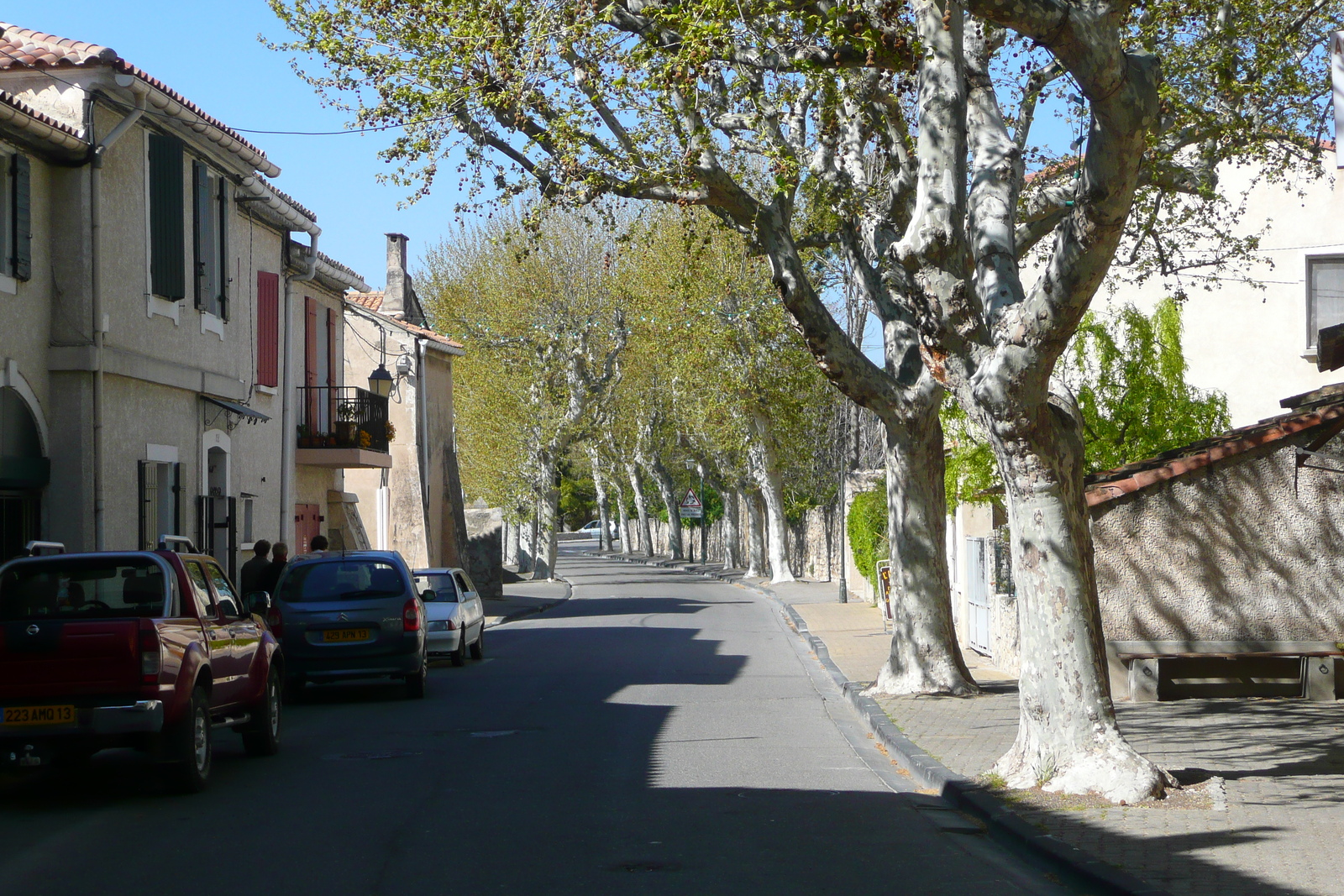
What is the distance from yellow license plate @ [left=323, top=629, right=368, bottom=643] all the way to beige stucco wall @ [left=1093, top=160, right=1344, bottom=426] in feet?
55.2

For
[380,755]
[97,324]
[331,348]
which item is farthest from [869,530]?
[380,755]

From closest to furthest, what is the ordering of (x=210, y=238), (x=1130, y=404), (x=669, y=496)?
(x=1130, y=404), (x=210, y=238), (x=669, y=496)

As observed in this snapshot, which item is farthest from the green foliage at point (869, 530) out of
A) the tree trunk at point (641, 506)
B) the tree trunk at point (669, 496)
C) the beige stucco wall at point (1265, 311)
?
the tree trunk at point (641, 506)

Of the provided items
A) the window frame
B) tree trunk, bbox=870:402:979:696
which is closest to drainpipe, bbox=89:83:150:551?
tree trunk, bbox=870:402:979:696

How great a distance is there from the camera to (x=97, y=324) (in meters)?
15.4

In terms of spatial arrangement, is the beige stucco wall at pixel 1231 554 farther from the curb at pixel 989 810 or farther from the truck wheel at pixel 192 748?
the truck wheel at pixel 192 748

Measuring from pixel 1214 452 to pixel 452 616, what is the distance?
33.5 ft

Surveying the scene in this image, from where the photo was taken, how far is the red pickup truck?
8812 millimetres

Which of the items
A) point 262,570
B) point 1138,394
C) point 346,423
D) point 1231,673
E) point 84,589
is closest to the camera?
point 84,589

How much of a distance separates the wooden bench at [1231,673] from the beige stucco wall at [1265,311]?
45.4 feet

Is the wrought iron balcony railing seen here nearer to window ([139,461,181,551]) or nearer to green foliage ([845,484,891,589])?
window ([139,461,181,551])

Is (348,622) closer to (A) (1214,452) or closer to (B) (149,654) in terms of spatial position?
(B) (149,654)

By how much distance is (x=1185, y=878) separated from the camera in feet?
21.0

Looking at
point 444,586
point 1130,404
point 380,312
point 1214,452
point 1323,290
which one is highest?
point 380,312
